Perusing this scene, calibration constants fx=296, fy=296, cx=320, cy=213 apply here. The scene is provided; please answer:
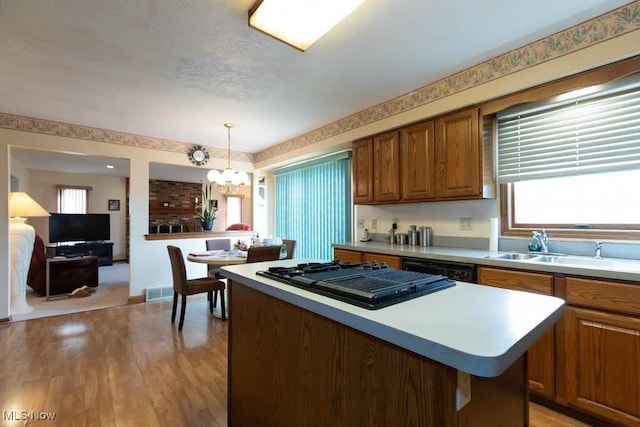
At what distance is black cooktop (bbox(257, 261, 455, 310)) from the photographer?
959 mm

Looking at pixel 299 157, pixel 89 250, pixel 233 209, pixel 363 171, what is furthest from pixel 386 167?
pixel 89 250

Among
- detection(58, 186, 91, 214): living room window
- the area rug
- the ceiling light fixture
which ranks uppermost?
→ the ceiling light fixture

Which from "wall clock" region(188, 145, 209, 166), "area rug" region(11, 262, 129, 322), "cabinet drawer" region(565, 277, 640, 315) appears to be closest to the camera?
"cabinet drawer" region(565, 277, 640, 315)

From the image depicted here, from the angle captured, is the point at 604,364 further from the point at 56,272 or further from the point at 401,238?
the point at 56,272

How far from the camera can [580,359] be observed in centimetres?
166

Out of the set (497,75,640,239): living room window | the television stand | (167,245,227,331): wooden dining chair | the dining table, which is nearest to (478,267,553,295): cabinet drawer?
(497,75,640,239): living room window

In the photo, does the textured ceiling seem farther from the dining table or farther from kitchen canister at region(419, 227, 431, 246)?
the dining table

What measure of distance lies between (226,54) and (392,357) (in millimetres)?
2246

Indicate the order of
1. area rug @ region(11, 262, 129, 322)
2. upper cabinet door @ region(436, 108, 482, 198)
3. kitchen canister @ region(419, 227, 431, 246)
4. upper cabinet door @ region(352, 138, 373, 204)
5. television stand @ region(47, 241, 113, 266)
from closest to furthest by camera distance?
upper cabinet door @ region(436, 108, 482, 198)
kitchen canister @ region(419, 227, 431, 246)
upper cabinet door @ region(352, 138, 373, 204)
area rug @ region(11, 262, 129, 322)
television stand @ region(47, 241, 113, 266)

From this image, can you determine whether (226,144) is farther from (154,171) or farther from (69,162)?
(69,162)

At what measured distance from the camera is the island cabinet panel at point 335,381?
0.75 m

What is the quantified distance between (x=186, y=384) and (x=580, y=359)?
8.14 ft

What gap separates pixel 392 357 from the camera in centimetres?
81

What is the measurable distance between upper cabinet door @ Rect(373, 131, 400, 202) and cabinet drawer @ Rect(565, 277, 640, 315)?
1556 millimetres
